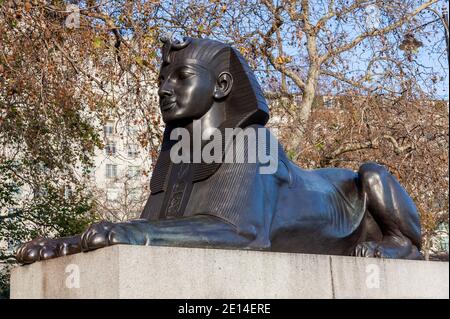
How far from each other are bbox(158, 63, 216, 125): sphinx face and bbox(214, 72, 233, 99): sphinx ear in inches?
2.3

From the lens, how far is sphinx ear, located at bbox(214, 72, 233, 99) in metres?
5.99

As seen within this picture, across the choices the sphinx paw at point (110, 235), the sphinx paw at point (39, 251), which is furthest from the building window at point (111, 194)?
the sphinx paw at point (110, 235)

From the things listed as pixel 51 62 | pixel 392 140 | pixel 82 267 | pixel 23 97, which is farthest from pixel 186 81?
pixel 392 140

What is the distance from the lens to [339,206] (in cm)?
631

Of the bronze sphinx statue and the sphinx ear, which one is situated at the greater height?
the sphinx ear

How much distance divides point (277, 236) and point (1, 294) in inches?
540

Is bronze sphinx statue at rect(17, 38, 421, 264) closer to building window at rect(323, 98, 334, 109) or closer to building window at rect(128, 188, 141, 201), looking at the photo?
building window at rect(323, 98, 334, 109)

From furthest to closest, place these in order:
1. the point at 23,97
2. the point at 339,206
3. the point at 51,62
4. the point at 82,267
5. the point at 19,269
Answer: the point at 23,97 → the point at 51,62 → the point at 339,206 → the point at 19,269 → the point at 82,267

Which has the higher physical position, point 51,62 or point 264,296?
point 51,62

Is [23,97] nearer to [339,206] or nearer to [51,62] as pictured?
[51,62]

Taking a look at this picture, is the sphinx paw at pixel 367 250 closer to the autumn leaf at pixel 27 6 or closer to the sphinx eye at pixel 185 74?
the sphinx eye at pixel 185 74

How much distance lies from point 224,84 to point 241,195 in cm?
101

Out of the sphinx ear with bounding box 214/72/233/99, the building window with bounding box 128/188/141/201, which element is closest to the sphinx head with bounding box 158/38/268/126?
the sphinx ear with bounding box 214/72/233/99

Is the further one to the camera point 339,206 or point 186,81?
point 339,206
